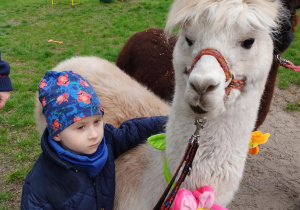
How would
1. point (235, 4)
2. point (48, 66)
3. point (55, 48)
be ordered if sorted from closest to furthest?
1. point (235, 4)
2. point (48, 66)
3. point (55, 48)

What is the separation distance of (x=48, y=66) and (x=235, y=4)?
5065 mm

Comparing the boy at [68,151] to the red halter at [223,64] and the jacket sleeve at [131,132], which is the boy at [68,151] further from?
the red halter at [223,64]

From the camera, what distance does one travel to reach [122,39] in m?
7.14

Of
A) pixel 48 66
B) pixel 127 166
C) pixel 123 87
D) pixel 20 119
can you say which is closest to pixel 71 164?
pixel 127 166

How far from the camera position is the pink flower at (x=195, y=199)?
4.34 ft

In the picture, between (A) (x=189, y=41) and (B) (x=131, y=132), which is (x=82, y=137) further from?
(A) (x=189, y=41)

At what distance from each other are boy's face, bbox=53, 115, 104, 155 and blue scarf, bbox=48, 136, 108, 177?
0.04 metres

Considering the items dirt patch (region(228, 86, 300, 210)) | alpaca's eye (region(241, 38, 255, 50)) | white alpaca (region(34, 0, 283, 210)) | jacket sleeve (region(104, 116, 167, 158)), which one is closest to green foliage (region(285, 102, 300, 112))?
dirt patch (region(228, 86, 300, 210))

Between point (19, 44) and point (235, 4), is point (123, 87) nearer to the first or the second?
point (235, 4)

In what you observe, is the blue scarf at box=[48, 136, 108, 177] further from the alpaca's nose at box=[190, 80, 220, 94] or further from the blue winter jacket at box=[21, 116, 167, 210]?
the alpaca's nose at box=[190, 80, 220, 94]

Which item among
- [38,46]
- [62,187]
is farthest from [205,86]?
[38,46]

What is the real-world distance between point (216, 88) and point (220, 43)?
24 centimetres

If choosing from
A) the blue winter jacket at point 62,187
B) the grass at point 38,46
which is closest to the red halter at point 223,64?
the blue winter jacket at point 62,187

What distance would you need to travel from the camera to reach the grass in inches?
133
